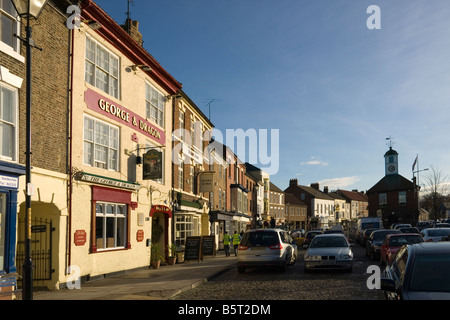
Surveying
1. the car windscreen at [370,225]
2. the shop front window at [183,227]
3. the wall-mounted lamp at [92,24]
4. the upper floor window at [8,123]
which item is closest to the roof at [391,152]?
the car windscreen at [370,225]

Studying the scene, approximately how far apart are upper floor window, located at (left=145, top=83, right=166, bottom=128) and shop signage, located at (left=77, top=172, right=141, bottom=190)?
174 inches

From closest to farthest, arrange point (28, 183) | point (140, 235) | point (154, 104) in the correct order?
point (28, 183), point (140, 235), point (154, 104)

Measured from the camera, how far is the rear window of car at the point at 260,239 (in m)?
17.4

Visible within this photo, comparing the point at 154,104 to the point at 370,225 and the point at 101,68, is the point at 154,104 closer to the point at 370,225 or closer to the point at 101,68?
the point at 101,68

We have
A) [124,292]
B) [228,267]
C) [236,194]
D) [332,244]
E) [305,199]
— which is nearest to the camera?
[124,292]

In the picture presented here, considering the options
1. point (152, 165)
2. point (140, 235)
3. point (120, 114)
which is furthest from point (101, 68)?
point (140, 235)

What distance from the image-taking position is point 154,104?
22.3 metres

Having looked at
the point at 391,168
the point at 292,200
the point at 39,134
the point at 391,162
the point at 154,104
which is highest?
the point at 391,162

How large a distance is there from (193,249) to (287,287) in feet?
37.5

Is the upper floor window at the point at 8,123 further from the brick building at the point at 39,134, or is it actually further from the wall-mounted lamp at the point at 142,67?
the wall-mounted lamp at the point at 142,67

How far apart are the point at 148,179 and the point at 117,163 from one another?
229 centimetres
